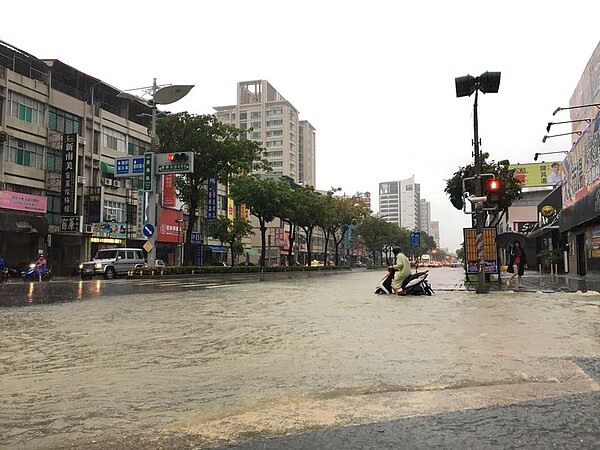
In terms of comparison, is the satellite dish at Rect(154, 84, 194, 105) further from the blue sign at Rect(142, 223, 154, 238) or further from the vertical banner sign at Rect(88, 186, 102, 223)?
the vertical banner sign at Rect(88, 186, 102, 223)

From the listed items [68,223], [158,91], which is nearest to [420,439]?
[158,91]

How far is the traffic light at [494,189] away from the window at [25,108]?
104 feet

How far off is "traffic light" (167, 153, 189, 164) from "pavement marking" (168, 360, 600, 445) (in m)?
23.7

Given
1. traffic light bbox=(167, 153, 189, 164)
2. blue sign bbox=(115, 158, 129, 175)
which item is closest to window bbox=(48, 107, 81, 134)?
blue sign bbox=(115, 158, 129, 175)

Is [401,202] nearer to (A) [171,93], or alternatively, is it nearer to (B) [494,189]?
(A) [171,93]

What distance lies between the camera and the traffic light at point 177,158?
2681 centimetres

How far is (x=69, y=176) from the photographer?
35094 mm

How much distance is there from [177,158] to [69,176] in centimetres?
1235

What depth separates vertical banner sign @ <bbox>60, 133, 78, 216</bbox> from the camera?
3494 centimetres

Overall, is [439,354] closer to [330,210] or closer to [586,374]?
[586,374]

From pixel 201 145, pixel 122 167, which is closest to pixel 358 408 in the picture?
pixel 122 167

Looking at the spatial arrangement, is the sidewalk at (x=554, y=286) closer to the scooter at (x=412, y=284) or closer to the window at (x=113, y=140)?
the scooter at (x=412, y=284)

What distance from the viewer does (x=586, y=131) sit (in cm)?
2308

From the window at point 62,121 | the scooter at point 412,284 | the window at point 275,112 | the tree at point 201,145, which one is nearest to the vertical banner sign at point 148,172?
the tree at point 201,145
